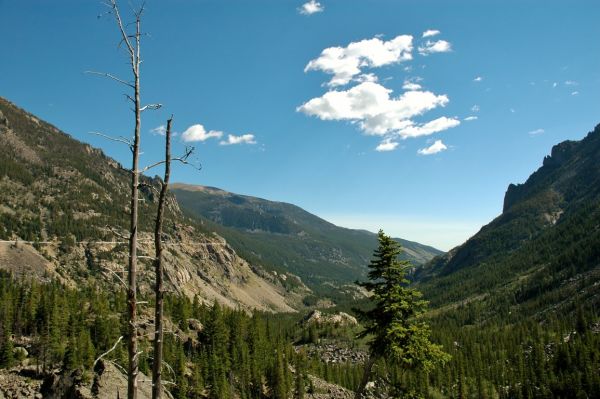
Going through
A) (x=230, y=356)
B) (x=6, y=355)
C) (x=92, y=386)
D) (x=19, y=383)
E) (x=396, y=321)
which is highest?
(x=396, y=321)

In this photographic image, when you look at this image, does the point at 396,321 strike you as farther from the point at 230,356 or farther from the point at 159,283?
the point at 230,356

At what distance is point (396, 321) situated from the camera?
95.8 feet

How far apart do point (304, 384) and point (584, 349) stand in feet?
275

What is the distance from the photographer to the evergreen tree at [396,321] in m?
28.0

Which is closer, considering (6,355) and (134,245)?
(134,245)

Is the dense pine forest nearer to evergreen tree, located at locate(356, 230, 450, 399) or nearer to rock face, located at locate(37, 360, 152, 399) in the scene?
rock face, located at locate(37, 360, 152, 399)

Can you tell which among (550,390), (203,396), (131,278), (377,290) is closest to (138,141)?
(131,278)

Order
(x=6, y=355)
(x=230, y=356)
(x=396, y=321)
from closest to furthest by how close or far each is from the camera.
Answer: (x=396, y=321), (x=6, y=355), (x=230, y=356)

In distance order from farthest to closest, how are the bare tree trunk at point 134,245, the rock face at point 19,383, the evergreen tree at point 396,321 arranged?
the rock face at point 19,383
the evergreen tree at point 396,321
the bare tree trunk at point 134,245

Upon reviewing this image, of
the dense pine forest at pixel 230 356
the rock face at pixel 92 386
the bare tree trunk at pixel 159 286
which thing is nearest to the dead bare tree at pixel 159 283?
the bare tree trunk at pixel 159 286

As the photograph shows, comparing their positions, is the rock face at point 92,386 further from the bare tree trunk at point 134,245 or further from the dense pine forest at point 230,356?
the bare tree trunk at point 134,245

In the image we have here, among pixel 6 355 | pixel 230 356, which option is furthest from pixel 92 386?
pixel 230 356

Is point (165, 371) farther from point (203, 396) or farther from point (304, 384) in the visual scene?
point (304, 384)

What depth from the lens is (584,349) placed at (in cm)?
12838
